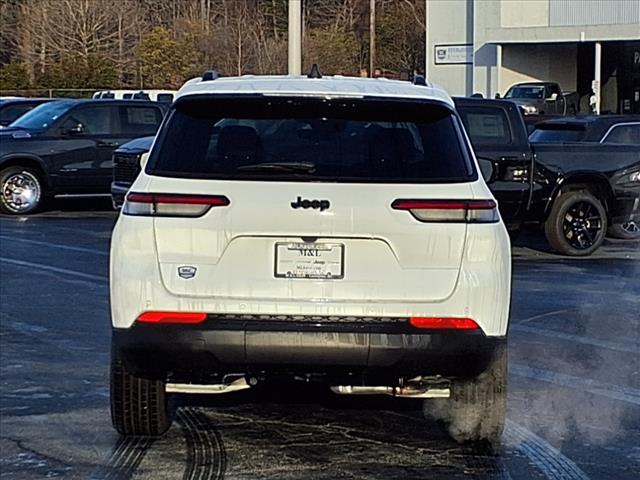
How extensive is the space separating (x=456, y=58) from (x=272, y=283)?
145ft

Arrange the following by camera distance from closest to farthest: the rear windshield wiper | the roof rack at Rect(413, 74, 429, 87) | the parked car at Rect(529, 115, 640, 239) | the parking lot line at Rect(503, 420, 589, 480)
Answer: the rear windshield wiper
the parking lot line at Rect(503, 420, 589, 480)
the roof rack at Rect(413, 74, 429, 87)
the parked car at Rect(529, 115, 640, 239)

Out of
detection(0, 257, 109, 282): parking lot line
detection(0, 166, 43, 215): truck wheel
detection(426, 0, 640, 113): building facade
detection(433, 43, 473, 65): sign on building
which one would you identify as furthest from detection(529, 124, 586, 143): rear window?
detection(433, 43, 473, 65): sign on building

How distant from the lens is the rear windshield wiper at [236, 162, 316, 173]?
577cm

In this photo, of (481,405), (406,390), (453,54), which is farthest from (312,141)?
(453,54)

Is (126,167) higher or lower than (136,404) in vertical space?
higher

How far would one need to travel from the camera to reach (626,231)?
16.6 metres

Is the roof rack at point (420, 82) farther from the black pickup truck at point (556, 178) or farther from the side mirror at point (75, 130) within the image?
the side mirror at point (75, 130)

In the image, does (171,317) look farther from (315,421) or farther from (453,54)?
(453,54)

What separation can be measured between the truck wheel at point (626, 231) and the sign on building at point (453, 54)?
32.3 m

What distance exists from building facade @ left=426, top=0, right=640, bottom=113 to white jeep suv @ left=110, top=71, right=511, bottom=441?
37027 millimetres

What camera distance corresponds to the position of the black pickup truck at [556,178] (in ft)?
48.1

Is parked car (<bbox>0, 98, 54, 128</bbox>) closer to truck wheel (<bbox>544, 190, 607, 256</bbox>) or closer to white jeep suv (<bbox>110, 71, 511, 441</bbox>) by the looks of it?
truck wheel (<bbox>544, 190, 607, 256</bbox>)

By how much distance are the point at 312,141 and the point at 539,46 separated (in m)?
42.9

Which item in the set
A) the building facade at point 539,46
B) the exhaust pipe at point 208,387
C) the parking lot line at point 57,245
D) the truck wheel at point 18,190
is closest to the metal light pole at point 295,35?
the truck wheel at point 18,190
